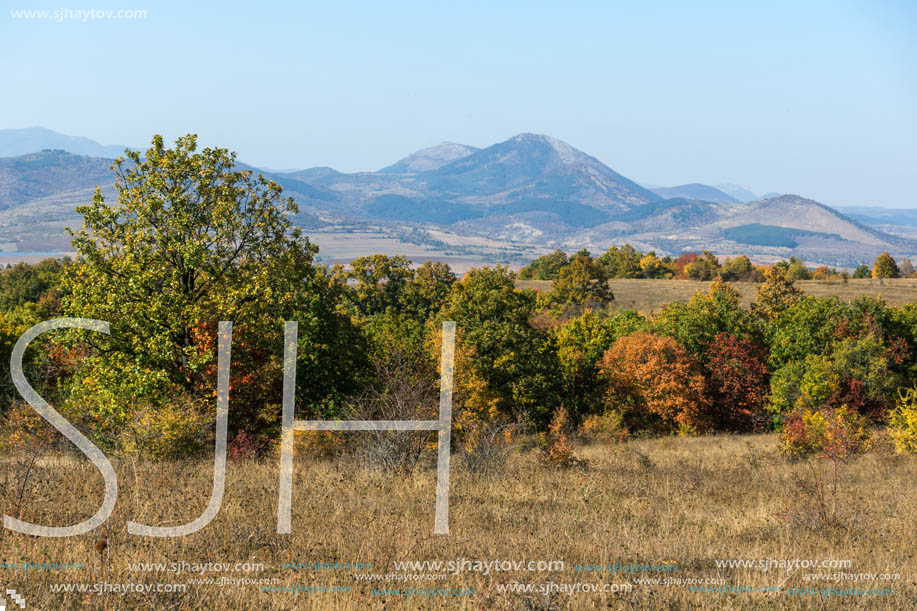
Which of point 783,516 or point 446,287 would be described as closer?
point 783,516

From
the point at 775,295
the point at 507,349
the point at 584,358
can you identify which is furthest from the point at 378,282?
the point at 775,295

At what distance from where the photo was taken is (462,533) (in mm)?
9008

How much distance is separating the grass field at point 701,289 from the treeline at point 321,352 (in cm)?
4760

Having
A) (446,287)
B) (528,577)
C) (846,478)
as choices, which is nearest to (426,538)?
(528,577)

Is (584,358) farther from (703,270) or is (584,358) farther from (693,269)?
(693,269)

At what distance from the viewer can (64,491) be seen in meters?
9.84

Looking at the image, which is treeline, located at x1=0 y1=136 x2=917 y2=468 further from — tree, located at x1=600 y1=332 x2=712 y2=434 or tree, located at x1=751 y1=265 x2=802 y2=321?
tree, located at x1=751 y1=265 x2=802 y2=321

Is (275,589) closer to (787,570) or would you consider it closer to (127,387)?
(787,570)

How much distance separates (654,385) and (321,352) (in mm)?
26882

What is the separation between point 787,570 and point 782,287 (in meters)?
84.0

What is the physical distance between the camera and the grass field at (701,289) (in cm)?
10269

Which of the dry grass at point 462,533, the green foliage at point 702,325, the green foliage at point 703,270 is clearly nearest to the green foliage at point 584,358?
the green foliage at point 702,325

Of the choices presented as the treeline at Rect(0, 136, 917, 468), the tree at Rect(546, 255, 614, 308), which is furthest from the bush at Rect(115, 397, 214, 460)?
the tree at Rect(546, 255, 614, 308)

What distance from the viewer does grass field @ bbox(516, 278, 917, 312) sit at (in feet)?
337
